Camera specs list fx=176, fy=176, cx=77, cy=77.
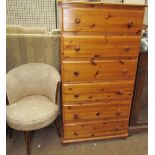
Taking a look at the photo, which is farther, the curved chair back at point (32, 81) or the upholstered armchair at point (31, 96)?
the curved chair back at point (32, 81)

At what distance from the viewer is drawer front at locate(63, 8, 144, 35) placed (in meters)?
1.34

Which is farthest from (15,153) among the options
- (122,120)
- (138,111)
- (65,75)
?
(138,111)

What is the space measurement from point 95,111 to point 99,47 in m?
0.63

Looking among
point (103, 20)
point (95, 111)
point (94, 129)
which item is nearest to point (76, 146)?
point (94, 129)

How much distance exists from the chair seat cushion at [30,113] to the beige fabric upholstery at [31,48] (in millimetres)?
417

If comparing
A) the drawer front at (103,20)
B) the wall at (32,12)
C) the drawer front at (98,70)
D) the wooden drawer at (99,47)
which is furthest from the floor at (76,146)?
the wall at (32,12)

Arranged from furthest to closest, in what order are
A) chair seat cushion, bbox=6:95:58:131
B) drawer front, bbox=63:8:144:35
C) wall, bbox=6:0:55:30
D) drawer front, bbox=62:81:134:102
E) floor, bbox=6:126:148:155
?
wall, bbox=6:0:55:30, floor, bbox=6:126:148:155, drawer front, bbox=62:81:134:102, chair seat cushion, bbox=6:95:58:131, drawer front, bbox=63:8:144:35

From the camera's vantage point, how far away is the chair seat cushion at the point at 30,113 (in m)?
1.44

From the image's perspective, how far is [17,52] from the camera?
5.89 feet

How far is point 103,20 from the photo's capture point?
139 centimetres

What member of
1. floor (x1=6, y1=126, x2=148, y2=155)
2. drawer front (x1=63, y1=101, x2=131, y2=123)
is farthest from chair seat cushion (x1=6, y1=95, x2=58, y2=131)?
floor (x1=6, y1=126, x2=148, y2=155)

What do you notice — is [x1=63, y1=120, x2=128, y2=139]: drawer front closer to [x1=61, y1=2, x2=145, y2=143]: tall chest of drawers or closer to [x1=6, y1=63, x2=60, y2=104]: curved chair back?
[x1=61, y1=2, x2=145, y2=143]: tall chest of drawers

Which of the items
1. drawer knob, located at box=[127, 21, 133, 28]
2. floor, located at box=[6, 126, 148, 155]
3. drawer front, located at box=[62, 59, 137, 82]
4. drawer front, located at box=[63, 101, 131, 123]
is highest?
drawer knob, located at box=[127, 21, 133, 28]

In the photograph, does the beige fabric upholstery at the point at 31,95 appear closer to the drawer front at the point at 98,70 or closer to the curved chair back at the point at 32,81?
the curved chair back at the point at 32,81
